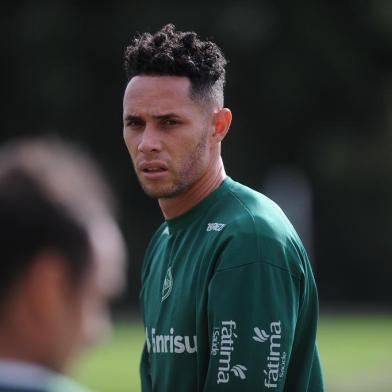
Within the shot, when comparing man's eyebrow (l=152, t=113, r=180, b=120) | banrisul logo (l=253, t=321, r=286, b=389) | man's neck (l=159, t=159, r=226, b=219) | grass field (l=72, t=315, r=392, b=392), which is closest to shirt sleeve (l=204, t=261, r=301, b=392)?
banrisul logo (l=253, t=321, r=286, b=389)

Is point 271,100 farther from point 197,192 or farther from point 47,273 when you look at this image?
point 47,273

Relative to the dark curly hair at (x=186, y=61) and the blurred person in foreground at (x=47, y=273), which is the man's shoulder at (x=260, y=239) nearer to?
the dark curly hair at (x=186, y=61)

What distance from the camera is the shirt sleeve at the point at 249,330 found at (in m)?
3.97

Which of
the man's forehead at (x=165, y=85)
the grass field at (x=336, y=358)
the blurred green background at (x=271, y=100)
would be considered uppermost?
the man's forehead at (x=165, y=85)

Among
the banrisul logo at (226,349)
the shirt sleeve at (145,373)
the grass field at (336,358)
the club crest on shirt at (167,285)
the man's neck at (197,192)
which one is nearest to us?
the banrisul logo at (226,349)

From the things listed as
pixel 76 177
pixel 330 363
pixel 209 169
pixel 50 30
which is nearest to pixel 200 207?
pixel 209 169

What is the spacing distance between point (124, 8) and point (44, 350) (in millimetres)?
29261

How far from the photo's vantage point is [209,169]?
4.60 meters

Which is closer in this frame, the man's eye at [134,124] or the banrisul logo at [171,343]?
the banrisul logo at [171,343]

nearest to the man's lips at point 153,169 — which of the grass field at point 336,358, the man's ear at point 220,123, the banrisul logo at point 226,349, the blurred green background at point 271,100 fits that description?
the man's ear at point 220,123

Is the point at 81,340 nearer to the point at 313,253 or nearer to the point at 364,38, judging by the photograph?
the point at 313,253

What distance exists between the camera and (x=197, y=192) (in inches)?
180

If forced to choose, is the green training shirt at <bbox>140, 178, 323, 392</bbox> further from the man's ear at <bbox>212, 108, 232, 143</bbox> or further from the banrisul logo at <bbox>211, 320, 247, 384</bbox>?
the man's ear at <bbox>212, 108, 232, 143</bbox>

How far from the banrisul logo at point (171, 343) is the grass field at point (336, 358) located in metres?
6.49
